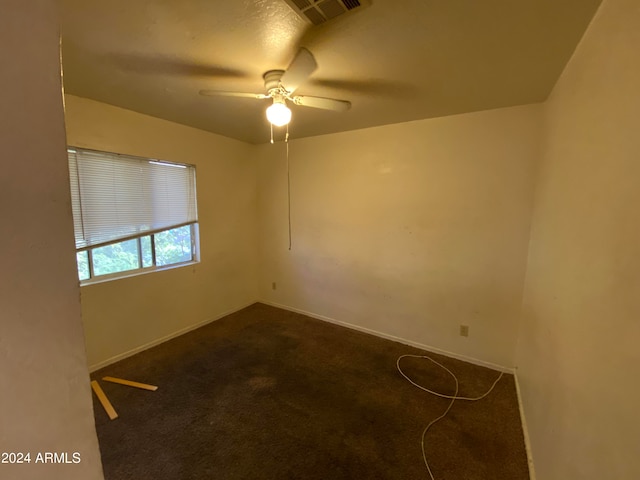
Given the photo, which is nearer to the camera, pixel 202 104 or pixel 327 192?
pixel 202 104

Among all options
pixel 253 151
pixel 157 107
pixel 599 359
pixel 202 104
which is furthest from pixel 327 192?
pixel 599 359

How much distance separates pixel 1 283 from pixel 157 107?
8.35ft

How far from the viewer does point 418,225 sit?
278cm

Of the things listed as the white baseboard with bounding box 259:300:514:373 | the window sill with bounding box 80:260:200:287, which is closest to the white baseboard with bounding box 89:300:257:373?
the window sill with bounding box 80:260:200:287

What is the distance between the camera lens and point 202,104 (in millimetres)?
2318

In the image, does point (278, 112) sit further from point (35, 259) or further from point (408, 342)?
point (408, 342)

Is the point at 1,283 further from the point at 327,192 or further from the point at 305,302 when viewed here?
the point at 305,302

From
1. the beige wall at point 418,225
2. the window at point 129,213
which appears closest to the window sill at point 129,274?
the window at point 129,213

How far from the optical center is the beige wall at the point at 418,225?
7.80ft

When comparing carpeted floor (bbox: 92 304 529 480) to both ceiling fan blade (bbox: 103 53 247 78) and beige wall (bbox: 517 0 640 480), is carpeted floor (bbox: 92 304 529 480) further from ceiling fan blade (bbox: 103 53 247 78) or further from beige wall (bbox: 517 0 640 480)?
ceiling fan blade (bbox: 103 53 247 78)

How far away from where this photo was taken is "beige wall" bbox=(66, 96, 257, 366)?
7.84ft

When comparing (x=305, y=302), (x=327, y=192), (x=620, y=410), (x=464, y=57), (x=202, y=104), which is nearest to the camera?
(x=620, y=410)

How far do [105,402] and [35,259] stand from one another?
7.55 feet

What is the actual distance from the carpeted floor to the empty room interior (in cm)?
2
